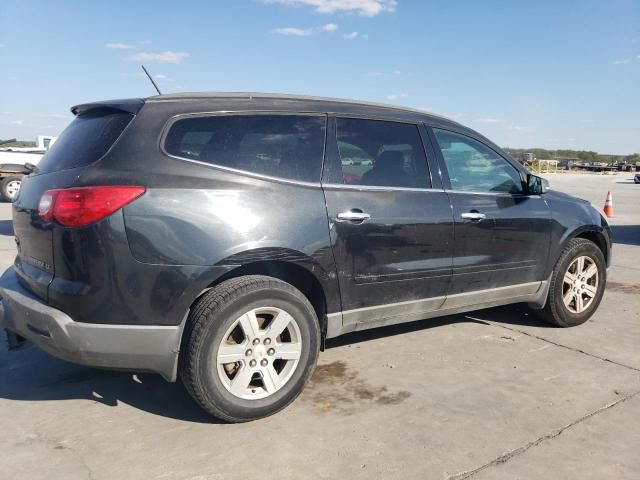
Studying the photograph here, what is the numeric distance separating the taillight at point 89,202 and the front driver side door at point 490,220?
220 centimetres

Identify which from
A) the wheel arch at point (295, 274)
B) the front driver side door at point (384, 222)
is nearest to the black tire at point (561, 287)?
the front driver side door at point (384, 222)

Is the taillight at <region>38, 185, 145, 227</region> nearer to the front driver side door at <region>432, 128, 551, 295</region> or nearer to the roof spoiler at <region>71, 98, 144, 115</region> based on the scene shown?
the roof spoiler at <region>71, 98, 144, 115</region>

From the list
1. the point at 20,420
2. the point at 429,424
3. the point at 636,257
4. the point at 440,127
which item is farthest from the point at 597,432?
the point at 636,257

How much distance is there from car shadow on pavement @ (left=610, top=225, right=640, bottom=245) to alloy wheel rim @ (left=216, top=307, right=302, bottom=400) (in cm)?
822

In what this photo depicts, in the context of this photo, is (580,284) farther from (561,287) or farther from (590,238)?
(590,238)

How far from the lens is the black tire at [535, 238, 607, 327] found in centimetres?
452

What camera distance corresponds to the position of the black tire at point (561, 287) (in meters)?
4.52

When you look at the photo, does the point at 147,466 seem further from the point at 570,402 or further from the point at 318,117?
the point at 570,402

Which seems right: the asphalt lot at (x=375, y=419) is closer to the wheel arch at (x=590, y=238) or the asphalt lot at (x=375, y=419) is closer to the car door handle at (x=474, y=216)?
the wheel arch at (x=590, y=238)

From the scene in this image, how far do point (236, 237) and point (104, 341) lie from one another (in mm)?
829

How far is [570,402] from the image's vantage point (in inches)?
128

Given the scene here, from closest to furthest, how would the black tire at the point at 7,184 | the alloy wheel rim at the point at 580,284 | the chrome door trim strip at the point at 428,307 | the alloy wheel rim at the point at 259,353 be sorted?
the alloy wheel rim at the point at 259,353 < the chrome door trim strip at the point at 428,307 < the alloy wheel rim at the point at 580,284 < the black tire at the point at 7,184

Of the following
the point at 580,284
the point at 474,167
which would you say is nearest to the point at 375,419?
the point at 474,167

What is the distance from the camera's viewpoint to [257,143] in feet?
10.2
